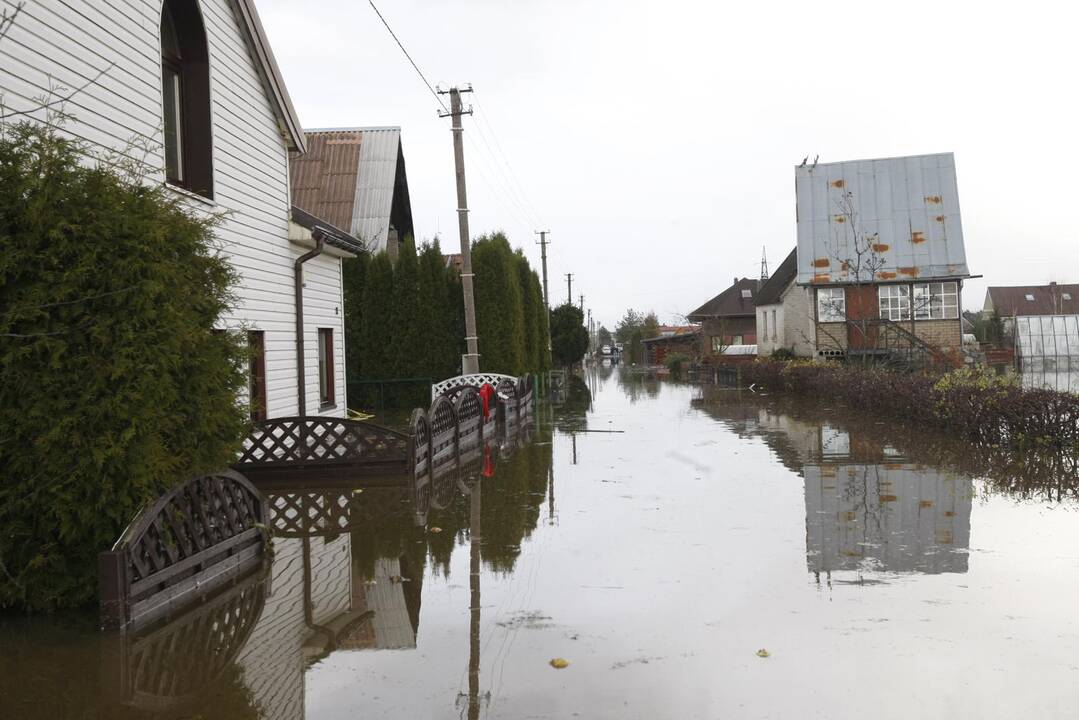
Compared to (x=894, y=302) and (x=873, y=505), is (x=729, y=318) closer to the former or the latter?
(x=894, y=302)

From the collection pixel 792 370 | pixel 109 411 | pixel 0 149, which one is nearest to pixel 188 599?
pixel 109 411

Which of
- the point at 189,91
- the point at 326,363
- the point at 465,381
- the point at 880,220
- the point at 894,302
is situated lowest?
the point at 465,381

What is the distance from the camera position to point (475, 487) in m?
12.1

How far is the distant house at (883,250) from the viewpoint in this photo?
3459cm

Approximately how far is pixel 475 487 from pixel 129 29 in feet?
21.3

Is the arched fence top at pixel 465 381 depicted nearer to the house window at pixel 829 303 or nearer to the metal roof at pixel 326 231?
the metal roof at pixel 326 231

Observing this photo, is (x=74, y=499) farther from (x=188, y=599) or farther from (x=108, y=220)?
(x=108, y=220)

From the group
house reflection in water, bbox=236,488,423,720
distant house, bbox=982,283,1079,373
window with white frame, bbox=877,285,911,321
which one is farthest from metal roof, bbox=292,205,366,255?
distant house, bbox=982,283,1079,373

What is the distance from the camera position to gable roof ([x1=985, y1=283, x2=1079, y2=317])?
8625cm

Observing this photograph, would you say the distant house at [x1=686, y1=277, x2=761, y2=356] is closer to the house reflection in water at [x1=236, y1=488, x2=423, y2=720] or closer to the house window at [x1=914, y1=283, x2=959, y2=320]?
the house window at [x1=914, y1=283, x2=959, y2=320]

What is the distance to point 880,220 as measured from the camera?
3594 cm

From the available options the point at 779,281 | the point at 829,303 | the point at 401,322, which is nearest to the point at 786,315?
the point at 779,281

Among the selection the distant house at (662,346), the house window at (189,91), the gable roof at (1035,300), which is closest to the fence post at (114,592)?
the house window at (189,91)

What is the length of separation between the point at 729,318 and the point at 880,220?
30.7 m
